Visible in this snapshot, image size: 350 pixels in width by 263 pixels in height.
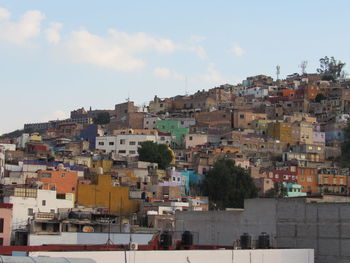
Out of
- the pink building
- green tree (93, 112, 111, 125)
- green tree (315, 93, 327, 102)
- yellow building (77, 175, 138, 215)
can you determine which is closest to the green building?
green tree (93, 112, 111, 125)

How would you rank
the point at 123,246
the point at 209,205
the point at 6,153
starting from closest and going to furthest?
the point at 123,246, the point at 209,205, the point at 6,153

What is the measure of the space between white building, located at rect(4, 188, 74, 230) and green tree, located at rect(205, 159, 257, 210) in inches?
772

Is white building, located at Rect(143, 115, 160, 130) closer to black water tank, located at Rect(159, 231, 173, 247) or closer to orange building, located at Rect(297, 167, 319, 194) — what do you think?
orange building, located at Rect(297, 167, 319, 194)

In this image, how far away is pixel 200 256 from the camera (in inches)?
966

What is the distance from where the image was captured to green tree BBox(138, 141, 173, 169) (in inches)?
3041

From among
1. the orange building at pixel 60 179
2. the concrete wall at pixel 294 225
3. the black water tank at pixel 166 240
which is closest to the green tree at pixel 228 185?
the orange building at pixel 60 179

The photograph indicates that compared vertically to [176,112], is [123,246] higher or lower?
lower

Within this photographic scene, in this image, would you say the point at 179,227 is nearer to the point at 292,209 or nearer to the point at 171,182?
the point at 292,209

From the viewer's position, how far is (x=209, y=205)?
6384 centimetres

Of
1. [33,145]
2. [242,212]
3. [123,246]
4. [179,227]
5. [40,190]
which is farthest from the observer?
[33,145]

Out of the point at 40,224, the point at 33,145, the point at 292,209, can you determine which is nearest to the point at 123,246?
the point at 292,209

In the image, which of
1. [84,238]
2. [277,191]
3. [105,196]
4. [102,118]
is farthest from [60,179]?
[102,118]

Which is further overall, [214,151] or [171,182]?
[214,151]

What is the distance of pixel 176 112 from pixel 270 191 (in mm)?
38916
